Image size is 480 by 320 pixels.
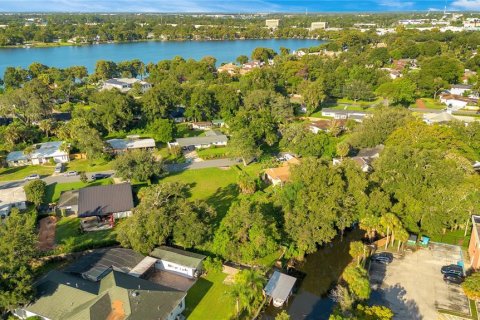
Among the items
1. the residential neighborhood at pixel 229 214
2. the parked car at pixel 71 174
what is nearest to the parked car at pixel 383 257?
the residential neighborhood at pixel 229 214

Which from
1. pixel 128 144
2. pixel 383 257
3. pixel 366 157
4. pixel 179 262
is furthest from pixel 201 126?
pixel 383 257

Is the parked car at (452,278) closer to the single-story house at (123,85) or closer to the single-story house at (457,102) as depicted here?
the single-story house at (457,102)

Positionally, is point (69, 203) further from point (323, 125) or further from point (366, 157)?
point (323, 125)

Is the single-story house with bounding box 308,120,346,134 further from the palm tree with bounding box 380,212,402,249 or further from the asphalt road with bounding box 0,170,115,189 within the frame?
the asphalt road with bounding box 0,170,115,189

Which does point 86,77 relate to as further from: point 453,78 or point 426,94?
point 453,78

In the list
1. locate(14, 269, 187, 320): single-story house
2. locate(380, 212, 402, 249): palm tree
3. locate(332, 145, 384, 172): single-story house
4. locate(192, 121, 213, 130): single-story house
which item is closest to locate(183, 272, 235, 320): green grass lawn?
locate(14, 269, 187, 320): single-story house
